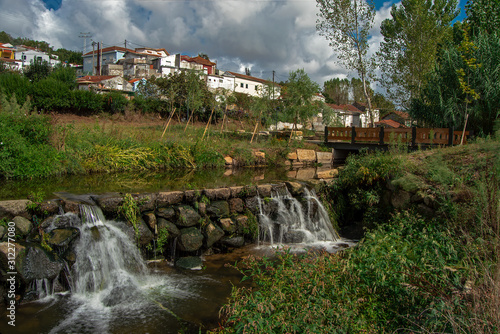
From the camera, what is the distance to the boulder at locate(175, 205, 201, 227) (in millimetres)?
7543

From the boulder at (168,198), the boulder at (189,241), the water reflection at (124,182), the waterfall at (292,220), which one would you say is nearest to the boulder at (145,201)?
the boulder at (168,198)

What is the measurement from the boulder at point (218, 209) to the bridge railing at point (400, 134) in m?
6.98

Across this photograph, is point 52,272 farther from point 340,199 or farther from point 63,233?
point 340,199

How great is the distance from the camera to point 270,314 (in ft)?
11.7

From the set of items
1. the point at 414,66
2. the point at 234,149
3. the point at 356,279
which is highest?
the point at 414,66

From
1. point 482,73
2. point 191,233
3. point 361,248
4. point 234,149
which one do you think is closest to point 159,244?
point 191,233

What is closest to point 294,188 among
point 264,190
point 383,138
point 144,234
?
point 264,190

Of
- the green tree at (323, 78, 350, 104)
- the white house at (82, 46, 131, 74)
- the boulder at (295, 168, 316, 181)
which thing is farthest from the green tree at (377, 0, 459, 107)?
the green tree at (323, 78, 350, 104)

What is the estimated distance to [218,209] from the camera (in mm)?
8195

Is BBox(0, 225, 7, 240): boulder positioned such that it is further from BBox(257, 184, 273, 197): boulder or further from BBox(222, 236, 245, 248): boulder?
BBox(257, 184, 273, 197): boulder

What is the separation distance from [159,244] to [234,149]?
10427mm

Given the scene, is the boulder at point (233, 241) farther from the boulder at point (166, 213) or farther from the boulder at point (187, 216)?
the boulder at point (166, 213)

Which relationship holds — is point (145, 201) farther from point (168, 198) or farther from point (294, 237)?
point (294, 237)

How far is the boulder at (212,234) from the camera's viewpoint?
7.55m
